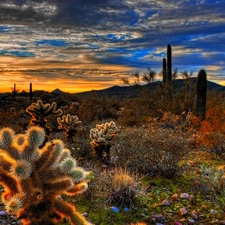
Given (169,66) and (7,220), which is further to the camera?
(169,66)

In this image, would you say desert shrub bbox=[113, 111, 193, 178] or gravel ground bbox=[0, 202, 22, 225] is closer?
gravel ground bbox=[0, 202, 22, 225]

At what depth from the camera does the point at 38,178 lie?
3307 mm

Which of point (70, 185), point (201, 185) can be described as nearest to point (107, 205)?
point (201, 185)

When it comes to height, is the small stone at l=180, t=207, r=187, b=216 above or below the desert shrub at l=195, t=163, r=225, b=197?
below

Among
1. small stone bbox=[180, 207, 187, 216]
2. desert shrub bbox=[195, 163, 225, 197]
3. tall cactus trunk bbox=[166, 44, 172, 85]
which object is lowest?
small stone bbox=[180, 207, 187, 216]

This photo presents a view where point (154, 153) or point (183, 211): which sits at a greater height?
point (154, 153)

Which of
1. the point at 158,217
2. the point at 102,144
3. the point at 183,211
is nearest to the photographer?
the point at 158,217

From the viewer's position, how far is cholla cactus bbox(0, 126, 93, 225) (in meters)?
3.28

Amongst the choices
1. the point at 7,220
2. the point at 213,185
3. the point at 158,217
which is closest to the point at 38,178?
the point at 7,220

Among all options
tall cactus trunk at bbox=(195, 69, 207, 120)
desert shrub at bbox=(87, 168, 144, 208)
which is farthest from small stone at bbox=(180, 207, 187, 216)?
tall cactus trunk at bbox=(195, 69, 207, 120)

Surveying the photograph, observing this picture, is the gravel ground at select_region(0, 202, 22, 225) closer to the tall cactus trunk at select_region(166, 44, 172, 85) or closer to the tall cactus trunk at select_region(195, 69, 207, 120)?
the tall cactus trunk at select_region(195, 69, 207, 120)

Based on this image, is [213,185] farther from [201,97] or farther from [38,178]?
[201,97]

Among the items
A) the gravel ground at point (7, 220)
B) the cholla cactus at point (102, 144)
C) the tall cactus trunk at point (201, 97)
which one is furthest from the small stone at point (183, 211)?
the tall cactus trunk at point (201, 97)

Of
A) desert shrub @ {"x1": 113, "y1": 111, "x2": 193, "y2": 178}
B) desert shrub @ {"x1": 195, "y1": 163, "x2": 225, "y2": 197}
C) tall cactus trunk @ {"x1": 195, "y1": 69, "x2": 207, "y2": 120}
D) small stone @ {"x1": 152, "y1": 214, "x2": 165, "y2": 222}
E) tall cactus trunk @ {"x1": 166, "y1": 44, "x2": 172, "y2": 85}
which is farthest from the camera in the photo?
tall cactus trunk @ {"x1": 166, "y1": 44, "x2": 172, "y2": 85}
